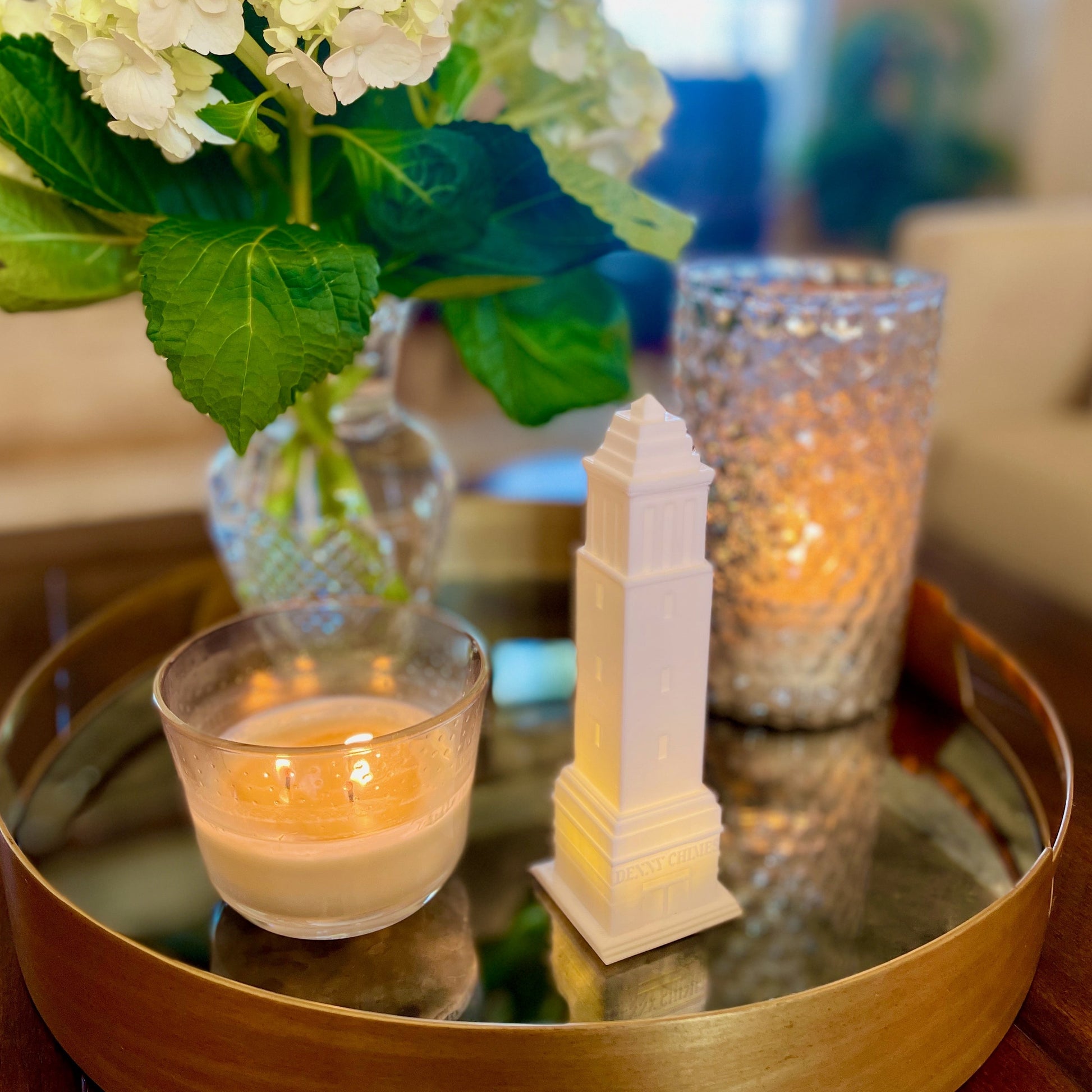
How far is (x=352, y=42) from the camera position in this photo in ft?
1.18

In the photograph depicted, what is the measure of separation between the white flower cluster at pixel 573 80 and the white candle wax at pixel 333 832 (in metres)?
0.30

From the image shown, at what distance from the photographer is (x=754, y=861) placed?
487 millimetres

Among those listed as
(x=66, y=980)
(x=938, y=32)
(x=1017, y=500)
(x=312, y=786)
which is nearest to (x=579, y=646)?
(x=312, y=786)

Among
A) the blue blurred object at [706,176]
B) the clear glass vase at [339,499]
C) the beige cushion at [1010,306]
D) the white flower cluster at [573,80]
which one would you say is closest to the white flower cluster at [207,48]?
the white flower cluster at [573,80]

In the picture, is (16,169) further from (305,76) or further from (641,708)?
(641,708)

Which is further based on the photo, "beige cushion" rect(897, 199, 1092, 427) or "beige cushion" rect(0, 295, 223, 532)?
"beige cushion" rect(897, 199, 1092, 427)

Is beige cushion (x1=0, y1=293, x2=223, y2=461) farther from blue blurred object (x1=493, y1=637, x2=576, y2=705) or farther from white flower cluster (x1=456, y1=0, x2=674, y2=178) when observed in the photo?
white flower cluster (x1=456, y1=0, x2=674, y2=178)

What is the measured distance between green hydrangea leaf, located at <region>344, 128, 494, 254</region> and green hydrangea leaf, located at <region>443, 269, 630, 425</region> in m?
0.09

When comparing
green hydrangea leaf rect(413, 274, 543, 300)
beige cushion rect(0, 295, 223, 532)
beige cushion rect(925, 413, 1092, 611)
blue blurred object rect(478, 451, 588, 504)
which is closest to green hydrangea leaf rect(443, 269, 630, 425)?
green hydrangea leaf rect(413, 274, 543, 300)

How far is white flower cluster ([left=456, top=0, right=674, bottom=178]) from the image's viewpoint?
1.55 ft

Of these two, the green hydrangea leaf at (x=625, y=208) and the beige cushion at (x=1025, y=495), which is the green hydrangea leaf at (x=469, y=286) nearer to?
the green hydrangea leaf at (x=625, y=208)

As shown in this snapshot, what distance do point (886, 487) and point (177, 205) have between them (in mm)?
387

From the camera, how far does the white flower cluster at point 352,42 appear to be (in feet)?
1.15

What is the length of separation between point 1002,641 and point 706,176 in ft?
6.85
